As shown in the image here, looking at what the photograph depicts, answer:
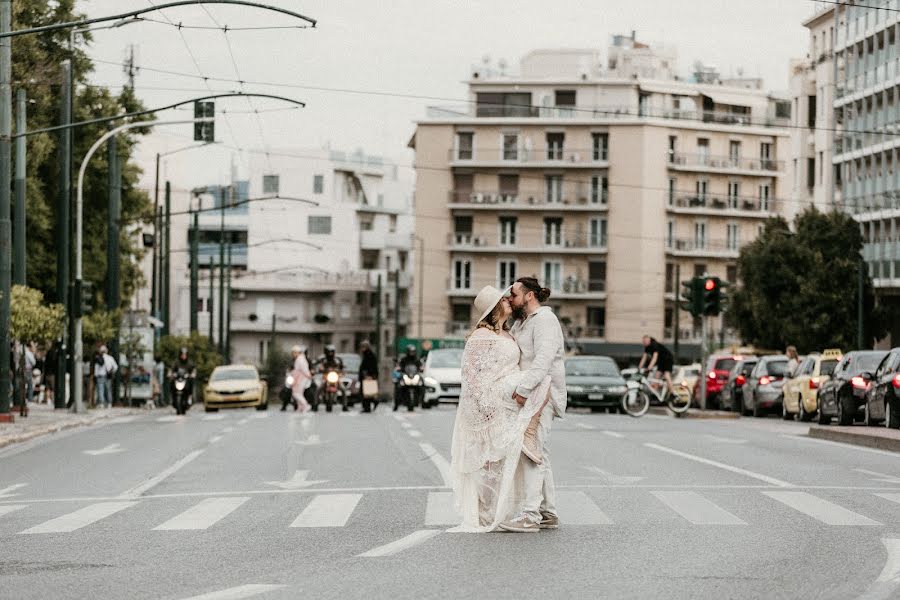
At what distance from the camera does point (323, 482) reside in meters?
18.4

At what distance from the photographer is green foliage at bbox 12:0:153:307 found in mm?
47656

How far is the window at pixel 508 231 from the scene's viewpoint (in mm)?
111812

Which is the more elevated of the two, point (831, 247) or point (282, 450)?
point (831, 247)

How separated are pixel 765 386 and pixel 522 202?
6812 centimetres

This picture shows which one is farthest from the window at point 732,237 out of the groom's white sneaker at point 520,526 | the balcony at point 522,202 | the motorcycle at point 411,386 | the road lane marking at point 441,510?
the groom's white sneaker at point 520,526

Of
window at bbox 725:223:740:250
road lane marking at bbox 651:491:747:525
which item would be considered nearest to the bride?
road lane marking at bbox 651:491:747:525

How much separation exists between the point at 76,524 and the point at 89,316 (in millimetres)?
35085

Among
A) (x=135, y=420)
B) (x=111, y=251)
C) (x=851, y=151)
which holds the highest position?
(x=851, y=151)

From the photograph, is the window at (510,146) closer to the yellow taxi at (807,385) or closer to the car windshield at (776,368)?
the car windshield at (776,368)

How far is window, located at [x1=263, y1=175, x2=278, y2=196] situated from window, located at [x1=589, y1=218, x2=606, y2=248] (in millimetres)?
26116

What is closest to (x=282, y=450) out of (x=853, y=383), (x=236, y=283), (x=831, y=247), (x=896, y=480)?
(x=896, y=480)

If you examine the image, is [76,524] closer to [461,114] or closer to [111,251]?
[111,251]

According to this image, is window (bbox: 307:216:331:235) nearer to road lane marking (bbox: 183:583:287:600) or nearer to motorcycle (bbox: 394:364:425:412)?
motorcycle (bbox: 394:364:425:412)

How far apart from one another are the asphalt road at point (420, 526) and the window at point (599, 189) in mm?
85521
